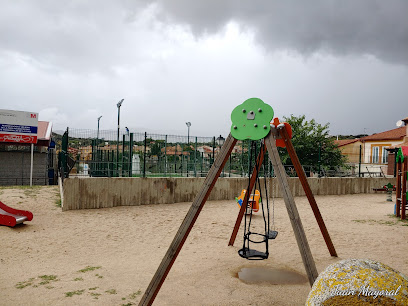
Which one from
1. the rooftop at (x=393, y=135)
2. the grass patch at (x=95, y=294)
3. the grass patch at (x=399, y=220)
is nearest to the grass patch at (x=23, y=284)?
the grass patch at (x=95, y=294)

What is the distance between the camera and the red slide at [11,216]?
312 inches

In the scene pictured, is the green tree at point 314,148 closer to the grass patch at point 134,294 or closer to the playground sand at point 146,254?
the playground sand at point 146,254

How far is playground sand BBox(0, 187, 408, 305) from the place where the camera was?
4.39 m

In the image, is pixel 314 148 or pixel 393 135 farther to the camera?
pixel 393 135

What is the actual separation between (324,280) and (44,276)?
434 centimetres

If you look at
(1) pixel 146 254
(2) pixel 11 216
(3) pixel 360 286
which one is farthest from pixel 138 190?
(3) pixel 360 286

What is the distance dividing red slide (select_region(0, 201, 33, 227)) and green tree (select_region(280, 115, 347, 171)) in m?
23.1

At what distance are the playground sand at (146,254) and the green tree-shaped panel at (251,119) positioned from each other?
220cm

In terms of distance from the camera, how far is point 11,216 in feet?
26.1

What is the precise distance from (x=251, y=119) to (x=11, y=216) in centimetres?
668

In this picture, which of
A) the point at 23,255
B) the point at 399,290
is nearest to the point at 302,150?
the point at 23,255

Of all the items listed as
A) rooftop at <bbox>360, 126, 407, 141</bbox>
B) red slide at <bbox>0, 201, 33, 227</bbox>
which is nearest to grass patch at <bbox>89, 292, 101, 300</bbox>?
red slide at <bbox>0, 201, 33, 227</bbox>

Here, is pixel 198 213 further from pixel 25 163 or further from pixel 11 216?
pixel 25 163

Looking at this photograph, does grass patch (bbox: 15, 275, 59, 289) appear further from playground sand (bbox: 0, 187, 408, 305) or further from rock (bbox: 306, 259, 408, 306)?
rock (bbox: 306, 259, 408, 306)
